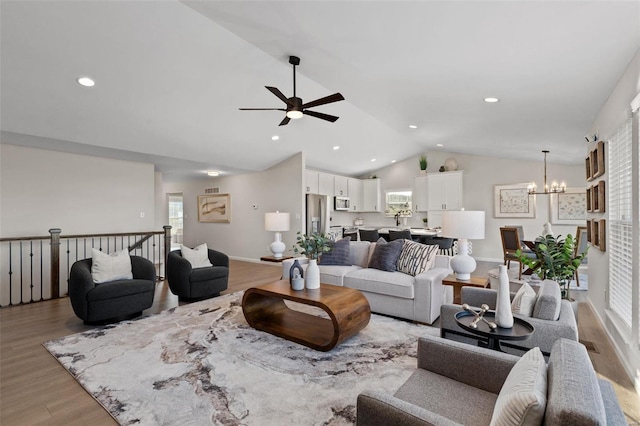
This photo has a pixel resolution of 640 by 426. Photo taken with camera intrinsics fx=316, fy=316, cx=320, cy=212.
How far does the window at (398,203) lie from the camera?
938 centimetres

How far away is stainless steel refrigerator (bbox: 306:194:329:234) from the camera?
7.53 m

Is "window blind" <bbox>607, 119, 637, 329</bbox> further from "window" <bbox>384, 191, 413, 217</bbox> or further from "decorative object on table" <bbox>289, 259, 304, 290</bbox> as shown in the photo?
"window" <bbox>384, 191, 413, 217</bbox>

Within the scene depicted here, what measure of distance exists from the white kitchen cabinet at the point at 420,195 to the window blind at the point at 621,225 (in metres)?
5.63

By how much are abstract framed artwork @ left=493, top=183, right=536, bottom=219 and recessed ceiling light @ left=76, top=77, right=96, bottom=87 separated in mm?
8350

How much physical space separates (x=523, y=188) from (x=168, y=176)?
9.20 m

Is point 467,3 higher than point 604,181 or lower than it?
higher

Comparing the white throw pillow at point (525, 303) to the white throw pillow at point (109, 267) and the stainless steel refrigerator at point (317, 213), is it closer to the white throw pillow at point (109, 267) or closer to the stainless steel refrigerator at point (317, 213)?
the white throw pillow at point (109, 267)

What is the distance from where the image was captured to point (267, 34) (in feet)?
10.2

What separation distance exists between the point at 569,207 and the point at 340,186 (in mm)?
5474

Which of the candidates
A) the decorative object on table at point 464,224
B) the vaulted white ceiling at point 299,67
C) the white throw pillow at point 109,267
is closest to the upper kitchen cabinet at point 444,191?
the vaulted white ceiling at point 299,67

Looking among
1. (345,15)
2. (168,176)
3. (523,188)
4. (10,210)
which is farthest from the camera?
(168,176)

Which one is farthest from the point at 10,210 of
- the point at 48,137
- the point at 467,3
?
the point at 467,3

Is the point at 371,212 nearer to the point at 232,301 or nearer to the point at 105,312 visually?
the point at 232,301

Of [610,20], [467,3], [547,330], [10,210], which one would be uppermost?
[467,3]
